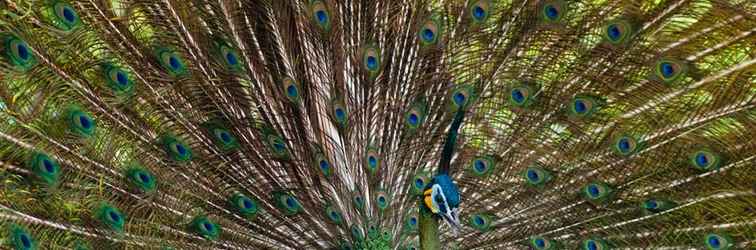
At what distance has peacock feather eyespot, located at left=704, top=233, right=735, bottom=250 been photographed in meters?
3.80

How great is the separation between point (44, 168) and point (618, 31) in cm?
215

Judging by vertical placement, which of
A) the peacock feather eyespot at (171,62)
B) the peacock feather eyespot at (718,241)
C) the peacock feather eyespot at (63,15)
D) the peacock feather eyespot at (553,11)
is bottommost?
the peacock feather eyespot at (63,15)

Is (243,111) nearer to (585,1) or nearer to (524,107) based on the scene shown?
(524,107)

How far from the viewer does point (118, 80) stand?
374cm

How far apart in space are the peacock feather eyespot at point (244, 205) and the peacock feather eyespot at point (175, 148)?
32 centimetres

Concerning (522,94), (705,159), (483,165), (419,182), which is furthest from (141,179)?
(705,159)

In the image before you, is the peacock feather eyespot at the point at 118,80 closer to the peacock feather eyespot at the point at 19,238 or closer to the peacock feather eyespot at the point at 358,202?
the peacock feather eyespot at the point at 19,238

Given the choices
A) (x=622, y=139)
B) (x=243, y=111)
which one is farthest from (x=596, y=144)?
(x=243, y=111)

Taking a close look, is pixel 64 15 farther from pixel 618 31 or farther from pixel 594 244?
pixel 594 244

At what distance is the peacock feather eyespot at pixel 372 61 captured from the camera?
3.98 m

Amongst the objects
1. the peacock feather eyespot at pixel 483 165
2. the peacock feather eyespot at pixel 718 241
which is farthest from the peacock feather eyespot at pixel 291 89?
the peacock feather eyespot at pixel 718 241

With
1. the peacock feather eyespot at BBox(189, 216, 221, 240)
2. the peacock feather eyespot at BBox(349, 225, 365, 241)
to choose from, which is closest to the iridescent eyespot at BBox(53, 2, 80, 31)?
the peacock feather eyespot at BBox(189, 216, 221, 240)

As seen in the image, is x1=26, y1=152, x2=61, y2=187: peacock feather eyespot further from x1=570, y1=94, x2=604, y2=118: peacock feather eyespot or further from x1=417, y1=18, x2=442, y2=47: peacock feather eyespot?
x1=570, y1=94, x2=604, y2=118: peacock feather eyespot

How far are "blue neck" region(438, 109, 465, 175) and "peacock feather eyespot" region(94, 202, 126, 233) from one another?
125cm
